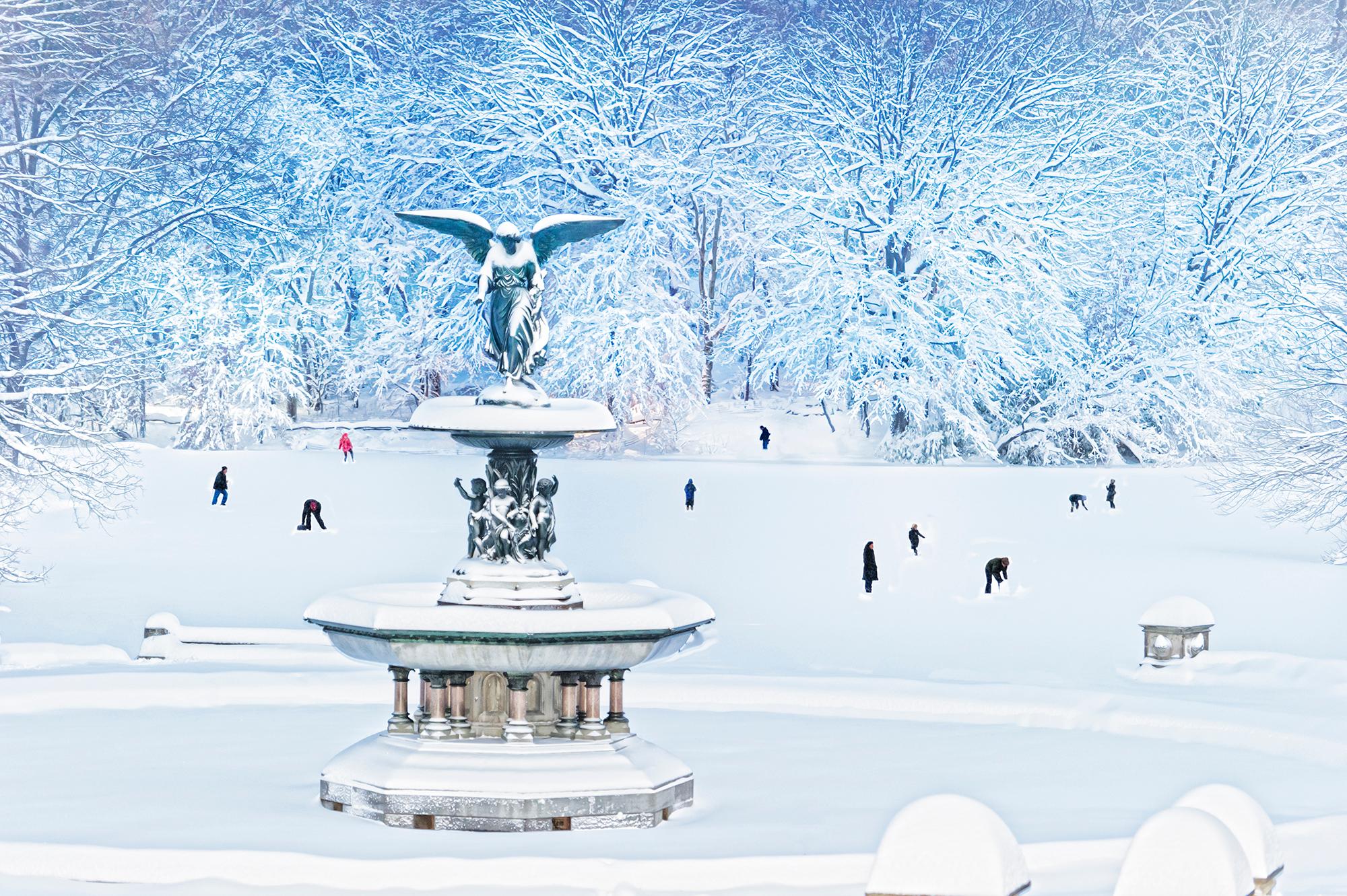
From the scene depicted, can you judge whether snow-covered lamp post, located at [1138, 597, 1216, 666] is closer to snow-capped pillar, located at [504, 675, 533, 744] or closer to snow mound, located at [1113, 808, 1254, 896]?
snow-capped pillar, located at [504, 675, 533, 744]

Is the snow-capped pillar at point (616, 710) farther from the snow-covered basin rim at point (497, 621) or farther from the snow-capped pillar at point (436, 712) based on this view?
the snow-capped pillar at point (436, 712)

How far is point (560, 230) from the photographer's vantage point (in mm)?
13469

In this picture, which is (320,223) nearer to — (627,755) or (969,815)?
(627,755)

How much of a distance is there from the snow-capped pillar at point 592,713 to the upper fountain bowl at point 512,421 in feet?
5.11

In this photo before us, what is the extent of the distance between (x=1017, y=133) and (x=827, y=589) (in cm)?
2879

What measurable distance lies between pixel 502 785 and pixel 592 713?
925 mm

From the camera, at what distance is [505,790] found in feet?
39.2

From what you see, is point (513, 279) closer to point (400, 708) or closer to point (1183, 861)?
point (400, 708)

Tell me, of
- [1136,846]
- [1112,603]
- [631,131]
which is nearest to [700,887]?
[1136,846]

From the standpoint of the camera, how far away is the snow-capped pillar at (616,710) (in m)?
12.8

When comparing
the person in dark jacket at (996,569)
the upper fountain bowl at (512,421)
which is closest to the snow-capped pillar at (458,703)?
the upper fountain bowl at (512,421)

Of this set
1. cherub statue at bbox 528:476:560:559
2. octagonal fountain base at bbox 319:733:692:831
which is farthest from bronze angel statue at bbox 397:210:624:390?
octagonal fountain base at bbox 319:733:692:831

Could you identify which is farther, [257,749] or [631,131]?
[631,131]

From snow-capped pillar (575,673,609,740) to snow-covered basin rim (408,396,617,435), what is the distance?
62.2 inches
